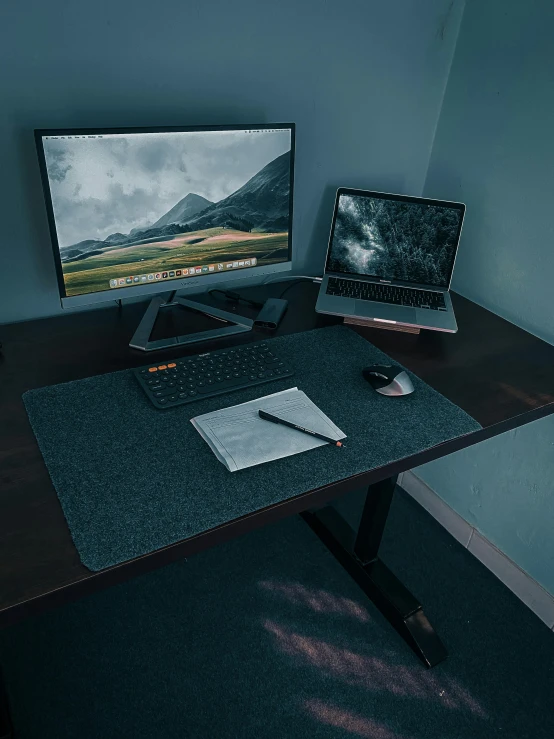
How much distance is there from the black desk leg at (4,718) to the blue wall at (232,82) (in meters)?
0.83

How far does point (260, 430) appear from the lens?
1.06 metres

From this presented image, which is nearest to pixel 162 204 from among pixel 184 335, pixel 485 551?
pixel 184 335

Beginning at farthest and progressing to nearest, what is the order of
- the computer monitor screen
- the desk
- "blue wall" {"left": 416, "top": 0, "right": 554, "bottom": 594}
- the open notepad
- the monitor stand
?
"blue wall" {"left": 416, "top": 0, "right": 554, "bottom": 594} < the monitor stand < the computer monitor screen < the open notepad < the desk

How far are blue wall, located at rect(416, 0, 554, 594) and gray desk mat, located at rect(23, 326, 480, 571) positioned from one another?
0.54 meters

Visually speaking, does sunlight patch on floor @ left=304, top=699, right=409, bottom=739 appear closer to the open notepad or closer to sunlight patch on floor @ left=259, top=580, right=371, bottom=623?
sunlight patch on floor @ left=259, top=580, right=371, bottom=623

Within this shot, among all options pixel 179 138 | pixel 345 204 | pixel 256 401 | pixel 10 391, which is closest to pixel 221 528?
pixel 256 401

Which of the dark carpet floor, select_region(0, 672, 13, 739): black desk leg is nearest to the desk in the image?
the dark carpet floor

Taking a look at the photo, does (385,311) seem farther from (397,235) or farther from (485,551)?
(485,551)

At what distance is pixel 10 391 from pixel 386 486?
919 millimetres

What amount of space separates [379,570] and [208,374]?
88 centimetres

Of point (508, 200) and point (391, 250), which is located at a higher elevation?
point (508, 200)

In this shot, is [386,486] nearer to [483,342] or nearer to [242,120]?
[483,342]

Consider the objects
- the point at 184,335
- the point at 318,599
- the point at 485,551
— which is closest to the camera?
the point at 184,335

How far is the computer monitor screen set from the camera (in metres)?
1.13
